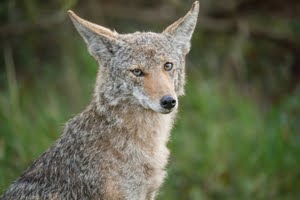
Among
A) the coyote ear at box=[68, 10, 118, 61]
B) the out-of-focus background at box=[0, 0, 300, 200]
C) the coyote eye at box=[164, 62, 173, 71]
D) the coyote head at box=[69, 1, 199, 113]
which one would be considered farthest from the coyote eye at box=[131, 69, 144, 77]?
the out-of-focus background at box=[0, 0, 300, 200]

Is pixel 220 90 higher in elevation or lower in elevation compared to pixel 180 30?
lower

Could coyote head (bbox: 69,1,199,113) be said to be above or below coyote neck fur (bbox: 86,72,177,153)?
above

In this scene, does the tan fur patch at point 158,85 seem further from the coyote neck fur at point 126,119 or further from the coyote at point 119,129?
the coyote neck fur at point 126,119

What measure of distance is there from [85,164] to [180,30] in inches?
59.8

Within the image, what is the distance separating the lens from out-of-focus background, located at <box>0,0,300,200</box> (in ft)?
43.2

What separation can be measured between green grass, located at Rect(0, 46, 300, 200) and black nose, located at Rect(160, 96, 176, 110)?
488cm

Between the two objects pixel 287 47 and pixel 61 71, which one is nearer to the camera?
pixel 61 71

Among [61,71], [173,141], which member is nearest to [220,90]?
[173,141]

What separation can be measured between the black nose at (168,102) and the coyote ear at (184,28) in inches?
34.8

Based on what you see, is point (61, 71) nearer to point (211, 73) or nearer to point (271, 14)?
point (211, 73)

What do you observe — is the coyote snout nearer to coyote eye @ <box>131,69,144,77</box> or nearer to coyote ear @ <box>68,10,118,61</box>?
coyote eye @ <box>131,69,144,77</box>

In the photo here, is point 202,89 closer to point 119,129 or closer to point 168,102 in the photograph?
point 119,129

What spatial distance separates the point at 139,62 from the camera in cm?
823

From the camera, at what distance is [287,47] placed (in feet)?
50.4
